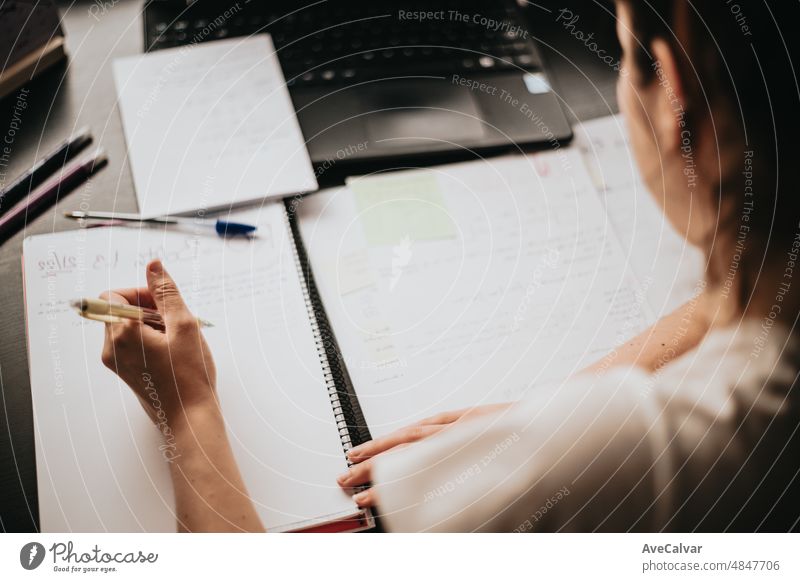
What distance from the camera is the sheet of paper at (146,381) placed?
357 millimetres

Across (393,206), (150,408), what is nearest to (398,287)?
(393,206)

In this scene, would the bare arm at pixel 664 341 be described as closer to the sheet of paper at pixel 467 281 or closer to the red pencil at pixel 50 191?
the sheet of paper at pixel 467 281

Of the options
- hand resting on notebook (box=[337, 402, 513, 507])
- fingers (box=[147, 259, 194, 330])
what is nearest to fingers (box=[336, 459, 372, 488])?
hand resting on notebook (box=[337, 402, 513, 507])

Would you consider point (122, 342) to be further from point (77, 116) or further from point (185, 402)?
point (77, 116)

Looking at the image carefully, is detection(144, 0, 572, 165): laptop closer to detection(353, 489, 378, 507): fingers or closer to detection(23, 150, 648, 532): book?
detection(23, 150, 648, 532): book

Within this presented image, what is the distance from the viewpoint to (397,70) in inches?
19.2

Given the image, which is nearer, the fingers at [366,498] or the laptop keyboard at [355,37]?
the fingers at [366,498]

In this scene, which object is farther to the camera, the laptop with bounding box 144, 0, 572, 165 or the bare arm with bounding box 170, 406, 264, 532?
the laptop with bounding box 144, 0, 572, 165

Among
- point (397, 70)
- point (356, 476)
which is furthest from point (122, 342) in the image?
point (397, 70)

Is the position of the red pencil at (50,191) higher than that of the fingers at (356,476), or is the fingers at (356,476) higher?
the red pencil at (50,191)

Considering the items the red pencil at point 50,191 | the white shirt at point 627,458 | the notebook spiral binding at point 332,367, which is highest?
the red pencil at point 50,191

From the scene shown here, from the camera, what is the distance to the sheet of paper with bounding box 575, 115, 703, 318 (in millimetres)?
437

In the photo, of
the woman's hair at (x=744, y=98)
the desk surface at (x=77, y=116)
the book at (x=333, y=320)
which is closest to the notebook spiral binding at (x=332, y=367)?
the book at (x=333, y=320)
